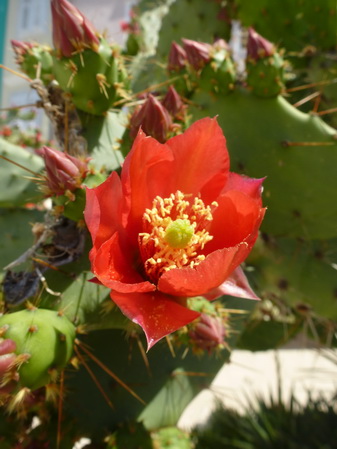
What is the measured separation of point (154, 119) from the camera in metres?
0.84

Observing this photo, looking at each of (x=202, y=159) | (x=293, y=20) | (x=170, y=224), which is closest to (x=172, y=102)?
(x=202, y=159)

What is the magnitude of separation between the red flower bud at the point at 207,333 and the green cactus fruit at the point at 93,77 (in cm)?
43

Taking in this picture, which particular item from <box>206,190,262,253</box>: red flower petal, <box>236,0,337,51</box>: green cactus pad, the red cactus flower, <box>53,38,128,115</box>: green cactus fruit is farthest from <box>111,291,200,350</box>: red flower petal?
<box>236,0,337,51</box>: green cactus pad

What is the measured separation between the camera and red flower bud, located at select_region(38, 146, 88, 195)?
0.76 metres

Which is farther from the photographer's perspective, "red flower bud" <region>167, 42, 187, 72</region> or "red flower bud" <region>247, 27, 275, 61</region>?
"red flower bud" <region>167, 42, 187, 72</region>

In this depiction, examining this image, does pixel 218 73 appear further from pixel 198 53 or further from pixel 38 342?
pixel 38 342

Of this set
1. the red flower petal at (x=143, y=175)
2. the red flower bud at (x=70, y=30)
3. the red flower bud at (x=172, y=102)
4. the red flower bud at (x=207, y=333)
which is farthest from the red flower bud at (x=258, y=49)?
the red flower bud at (x=207, y=333)

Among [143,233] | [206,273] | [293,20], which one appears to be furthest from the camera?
[293,20]

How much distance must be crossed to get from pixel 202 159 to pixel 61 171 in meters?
0.21

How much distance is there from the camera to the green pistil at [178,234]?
2.25 feet

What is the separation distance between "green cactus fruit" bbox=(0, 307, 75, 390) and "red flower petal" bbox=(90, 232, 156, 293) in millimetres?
125

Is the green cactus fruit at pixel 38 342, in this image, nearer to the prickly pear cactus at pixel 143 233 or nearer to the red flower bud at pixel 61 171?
the prickly pear cactus at pixel 143 233

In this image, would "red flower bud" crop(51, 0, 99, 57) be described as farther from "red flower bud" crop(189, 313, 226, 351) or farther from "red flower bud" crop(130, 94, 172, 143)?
"red flower bud" crop(189, 313, 226, 351)

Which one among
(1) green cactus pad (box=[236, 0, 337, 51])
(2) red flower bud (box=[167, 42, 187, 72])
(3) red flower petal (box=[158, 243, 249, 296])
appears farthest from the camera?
(1) green cactus pad (box=[236, 0, 337, 51])
